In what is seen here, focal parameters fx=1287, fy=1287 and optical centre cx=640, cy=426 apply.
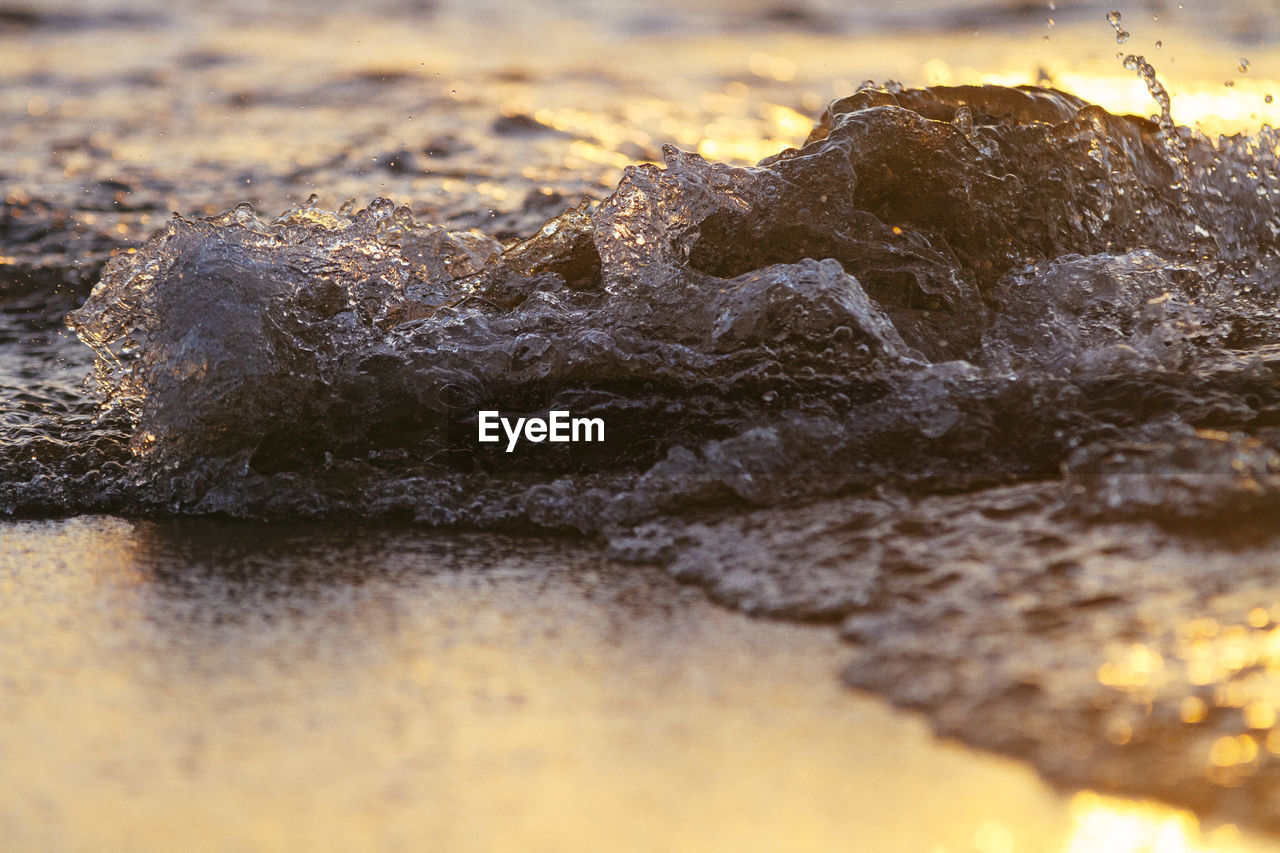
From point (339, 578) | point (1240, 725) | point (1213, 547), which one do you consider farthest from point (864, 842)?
point (339, 578)

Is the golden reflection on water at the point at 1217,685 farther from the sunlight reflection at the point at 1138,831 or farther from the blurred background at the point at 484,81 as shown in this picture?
the blurred background at the point at 484,81

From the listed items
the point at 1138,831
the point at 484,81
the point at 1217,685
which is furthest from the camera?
the point at 484,81

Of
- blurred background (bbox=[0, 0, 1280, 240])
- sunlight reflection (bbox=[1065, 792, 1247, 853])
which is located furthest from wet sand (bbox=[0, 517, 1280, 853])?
blurred background (bbox=[0, 0, 1280, 240])

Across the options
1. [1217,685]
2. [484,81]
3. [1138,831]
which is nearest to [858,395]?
[1217,685]

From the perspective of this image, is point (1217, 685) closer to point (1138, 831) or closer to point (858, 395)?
point (1138, 831)

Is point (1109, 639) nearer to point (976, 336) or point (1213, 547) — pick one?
point (1213, 547)

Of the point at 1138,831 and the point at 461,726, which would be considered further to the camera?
the point at 461,726
